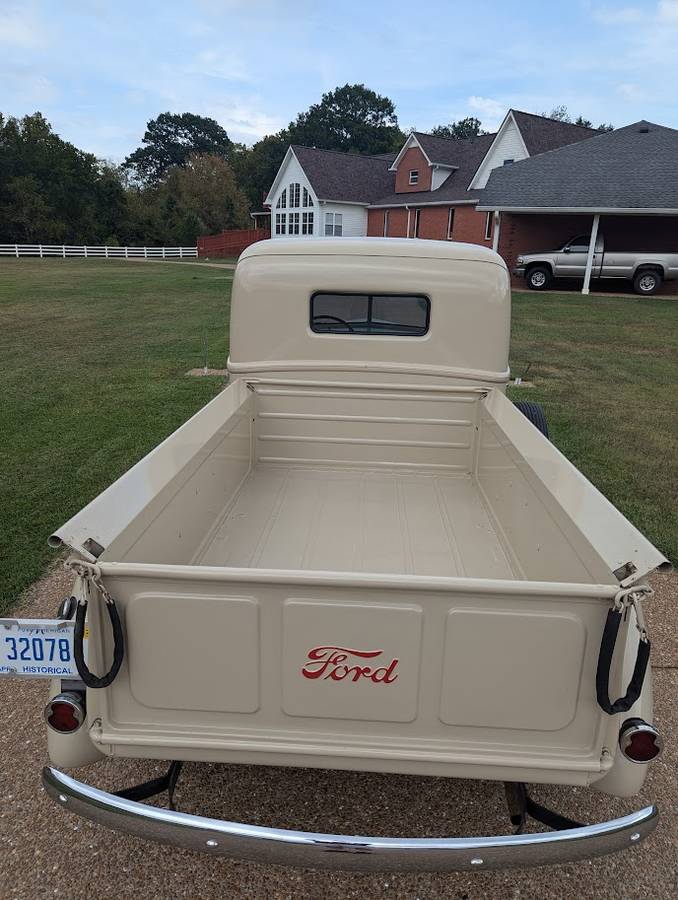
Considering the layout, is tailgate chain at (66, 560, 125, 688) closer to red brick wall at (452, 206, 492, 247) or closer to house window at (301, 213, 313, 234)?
red brick wall at (452, 206, 492, 247)

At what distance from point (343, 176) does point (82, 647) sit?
37.2m

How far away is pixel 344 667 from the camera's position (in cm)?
195

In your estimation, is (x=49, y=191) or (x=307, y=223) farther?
(x=49, y=191)

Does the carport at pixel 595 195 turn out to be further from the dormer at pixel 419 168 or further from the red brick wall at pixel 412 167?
the red brick wall at pixel 412 167

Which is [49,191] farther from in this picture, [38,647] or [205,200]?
[38,647]

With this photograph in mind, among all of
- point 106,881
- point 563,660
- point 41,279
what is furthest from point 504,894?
point 41,279

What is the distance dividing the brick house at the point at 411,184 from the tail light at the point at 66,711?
25.1 meters

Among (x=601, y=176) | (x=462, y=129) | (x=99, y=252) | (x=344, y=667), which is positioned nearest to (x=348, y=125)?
(x=462, y=129)

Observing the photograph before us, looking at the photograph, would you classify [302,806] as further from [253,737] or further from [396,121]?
[396,121]

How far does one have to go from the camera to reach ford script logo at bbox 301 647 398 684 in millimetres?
1932

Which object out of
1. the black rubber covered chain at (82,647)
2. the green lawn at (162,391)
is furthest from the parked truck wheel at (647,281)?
the black rubber covered chain at (82,647)

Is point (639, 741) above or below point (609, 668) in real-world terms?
below

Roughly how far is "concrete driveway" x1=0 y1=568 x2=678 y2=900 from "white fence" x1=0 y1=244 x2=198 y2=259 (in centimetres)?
4152

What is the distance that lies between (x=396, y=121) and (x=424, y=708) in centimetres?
8347
